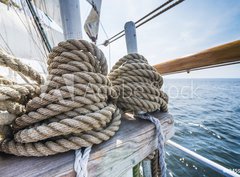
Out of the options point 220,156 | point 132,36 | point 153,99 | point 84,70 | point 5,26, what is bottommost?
point 220,156

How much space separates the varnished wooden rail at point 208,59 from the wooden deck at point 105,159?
2.02ft

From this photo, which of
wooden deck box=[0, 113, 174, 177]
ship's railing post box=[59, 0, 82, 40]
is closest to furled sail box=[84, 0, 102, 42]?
ship's railing post box=[59, 0, 82, 40]

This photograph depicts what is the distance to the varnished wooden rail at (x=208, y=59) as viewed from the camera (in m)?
0.86

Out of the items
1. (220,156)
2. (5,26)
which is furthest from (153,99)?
(5,26)

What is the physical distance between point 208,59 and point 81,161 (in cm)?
96

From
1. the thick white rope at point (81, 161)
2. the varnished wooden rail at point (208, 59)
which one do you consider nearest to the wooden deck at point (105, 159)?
the thick white rope at point (81, 161)

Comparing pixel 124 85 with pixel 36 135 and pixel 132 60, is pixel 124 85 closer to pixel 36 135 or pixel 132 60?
pixel 132 60

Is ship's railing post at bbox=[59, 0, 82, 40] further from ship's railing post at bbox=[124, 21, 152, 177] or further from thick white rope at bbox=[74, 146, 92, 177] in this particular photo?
thick white rope at bbox=[74, 146, 92, 177]

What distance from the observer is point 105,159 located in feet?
1.75

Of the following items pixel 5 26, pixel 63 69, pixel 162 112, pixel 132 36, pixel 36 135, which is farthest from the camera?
pixel 5 26

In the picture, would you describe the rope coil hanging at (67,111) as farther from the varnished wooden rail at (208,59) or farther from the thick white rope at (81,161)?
the varnished wooden rail at (208,59)

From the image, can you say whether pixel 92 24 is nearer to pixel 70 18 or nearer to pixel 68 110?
pixel 70 18

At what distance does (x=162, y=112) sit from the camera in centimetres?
86

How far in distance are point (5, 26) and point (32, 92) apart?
15360 millimetres
